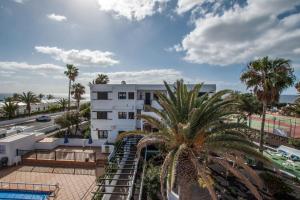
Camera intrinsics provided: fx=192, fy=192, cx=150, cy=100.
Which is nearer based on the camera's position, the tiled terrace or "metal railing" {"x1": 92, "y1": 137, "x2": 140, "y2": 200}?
"metal railing" {"x1": 92, "y1": 137, "x2": 140, "y2": 200}

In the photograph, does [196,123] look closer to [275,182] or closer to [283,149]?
[275,182]

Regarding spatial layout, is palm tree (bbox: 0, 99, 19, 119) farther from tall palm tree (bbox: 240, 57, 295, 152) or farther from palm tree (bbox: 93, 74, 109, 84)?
tall palm tree (bbox: 240, 57, 295, 152)

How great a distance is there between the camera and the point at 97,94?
2830cm

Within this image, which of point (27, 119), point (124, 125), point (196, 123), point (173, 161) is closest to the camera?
point (173, 161)

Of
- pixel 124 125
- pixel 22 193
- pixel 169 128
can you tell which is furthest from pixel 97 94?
pixel 169 128

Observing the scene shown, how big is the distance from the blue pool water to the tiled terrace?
4.24 feet

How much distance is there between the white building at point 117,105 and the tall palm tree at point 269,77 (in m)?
13.3

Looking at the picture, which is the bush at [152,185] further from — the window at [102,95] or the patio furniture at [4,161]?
the patio furniture at [4,161]

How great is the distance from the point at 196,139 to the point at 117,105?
67.3 feet

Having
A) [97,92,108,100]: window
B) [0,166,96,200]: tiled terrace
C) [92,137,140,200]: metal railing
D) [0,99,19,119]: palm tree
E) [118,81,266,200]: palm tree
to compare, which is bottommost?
[0,166,96,200]: tiled terrace

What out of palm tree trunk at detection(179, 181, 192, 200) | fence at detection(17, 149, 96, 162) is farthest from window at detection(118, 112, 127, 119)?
palm tree trunk at detection(179, 181, 192, 200)

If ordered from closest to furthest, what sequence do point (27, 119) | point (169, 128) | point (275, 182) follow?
point (169, 128) → point (275, 182) → point (27, 119)

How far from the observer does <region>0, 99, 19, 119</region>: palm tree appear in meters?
41.0

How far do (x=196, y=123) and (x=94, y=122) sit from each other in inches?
894
